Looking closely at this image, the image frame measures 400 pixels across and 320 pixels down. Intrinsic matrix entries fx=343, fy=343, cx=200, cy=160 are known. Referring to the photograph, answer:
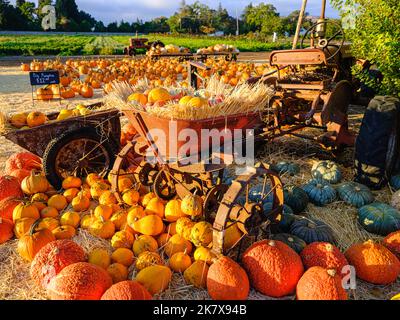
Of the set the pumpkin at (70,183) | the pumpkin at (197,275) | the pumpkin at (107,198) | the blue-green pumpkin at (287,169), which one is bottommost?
the pumpkin at (197,275)

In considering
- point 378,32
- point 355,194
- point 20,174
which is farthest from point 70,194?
point 378,32

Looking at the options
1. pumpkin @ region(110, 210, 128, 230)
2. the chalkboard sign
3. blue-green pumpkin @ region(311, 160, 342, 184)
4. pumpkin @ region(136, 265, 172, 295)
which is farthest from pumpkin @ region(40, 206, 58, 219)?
the chalkboard sign

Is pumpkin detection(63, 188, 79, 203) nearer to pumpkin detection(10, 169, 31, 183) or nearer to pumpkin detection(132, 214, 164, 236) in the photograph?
pumpkin detection(10, 169, 31, 183)

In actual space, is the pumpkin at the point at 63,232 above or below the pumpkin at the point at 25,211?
below

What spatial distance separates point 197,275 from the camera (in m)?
2.83

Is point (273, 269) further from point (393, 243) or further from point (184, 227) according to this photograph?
point (393, 243)

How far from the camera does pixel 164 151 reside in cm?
346

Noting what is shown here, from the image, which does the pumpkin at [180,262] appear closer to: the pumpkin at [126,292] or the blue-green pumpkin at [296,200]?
the pumpkin at [126,292]

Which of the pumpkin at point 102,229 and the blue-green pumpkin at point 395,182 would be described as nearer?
the pumpkin at point 102,229

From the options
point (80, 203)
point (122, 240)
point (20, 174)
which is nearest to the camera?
point (122, 240)

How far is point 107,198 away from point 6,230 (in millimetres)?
1072

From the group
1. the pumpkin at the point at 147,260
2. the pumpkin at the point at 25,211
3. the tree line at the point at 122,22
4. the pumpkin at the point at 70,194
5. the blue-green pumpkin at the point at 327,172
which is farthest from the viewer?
the tree line at the point at 122,22

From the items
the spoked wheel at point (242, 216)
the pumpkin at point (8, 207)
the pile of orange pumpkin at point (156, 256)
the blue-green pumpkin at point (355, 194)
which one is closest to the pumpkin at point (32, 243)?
the pile of orange pumpkin at point (156, 256)

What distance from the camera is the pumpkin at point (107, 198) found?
4004 millimetres
